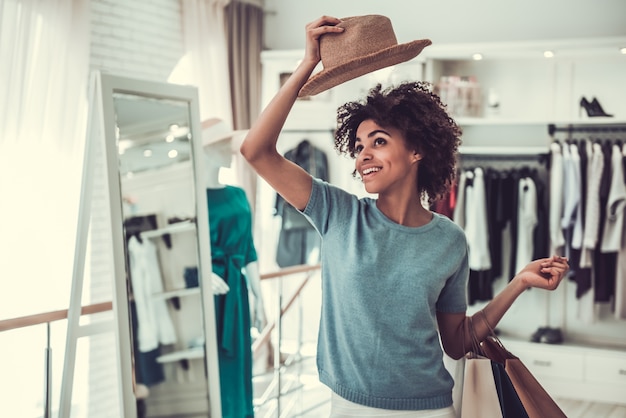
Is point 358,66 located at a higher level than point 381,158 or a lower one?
higher

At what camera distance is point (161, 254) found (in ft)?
8.72

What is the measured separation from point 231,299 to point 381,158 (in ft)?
5.80

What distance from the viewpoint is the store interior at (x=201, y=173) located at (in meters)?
2.51

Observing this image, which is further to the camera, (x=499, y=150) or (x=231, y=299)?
(x=499, y=150)

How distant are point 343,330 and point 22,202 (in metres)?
2.27

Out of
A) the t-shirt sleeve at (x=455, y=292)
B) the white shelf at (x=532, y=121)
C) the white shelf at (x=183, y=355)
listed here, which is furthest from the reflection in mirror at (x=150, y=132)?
the white shelf at (x=532, y=121)

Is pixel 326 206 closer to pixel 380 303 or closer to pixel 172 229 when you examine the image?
pixel 380 303

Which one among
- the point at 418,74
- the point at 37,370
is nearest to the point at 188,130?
the point at 37,370

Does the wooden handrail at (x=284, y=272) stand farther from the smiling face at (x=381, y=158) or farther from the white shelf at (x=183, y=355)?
the smiling face at (x=381, y=158)

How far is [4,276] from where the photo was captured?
311 cm

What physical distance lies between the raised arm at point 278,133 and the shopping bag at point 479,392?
0.50 metres

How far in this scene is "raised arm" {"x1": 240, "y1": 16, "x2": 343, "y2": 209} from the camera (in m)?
1.38

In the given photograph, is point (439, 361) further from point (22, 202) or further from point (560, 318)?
point (560, 318)

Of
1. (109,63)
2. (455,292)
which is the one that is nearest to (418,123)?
(455,292)
